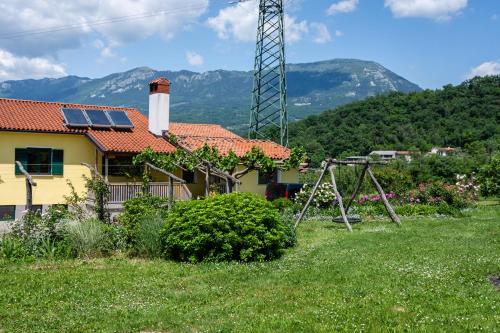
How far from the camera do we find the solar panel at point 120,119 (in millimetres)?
27028

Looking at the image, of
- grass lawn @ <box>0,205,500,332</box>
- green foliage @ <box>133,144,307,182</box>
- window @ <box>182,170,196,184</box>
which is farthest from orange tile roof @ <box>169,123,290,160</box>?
grass lawn @ <box>0,205,500,332</box>

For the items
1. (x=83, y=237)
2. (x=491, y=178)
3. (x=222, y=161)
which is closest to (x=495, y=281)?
(x=83, y=237)

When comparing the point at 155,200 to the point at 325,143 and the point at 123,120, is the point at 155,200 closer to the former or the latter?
the point at 123,120

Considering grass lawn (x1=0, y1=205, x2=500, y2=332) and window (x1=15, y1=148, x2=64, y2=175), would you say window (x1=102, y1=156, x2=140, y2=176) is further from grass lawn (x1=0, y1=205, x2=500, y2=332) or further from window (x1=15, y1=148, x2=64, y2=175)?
grass lawn (x1=0, y1=205, x2=500, y2=332)

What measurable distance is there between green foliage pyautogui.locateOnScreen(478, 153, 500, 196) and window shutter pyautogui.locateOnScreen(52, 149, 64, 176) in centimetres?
2317

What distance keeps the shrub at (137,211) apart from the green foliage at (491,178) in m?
21.2

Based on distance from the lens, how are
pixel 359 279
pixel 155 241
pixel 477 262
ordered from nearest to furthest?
pixel 359 279 → pixel 477 262 → pixel 155 241

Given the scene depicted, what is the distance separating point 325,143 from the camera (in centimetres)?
6069

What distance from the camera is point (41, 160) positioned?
24.5 metres

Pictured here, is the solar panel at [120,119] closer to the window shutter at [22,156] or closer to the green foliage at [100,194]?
the window shutter at [22,156]

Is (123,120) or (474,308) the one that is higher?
(123,120)

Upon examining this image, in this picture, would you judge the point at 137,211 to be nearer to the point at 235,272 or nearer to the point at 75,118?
the point at 235,272

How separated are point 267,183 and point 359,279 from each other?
18.8m

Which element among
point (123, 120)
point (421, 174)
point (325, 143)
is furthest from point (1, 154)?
point (325, 143)
